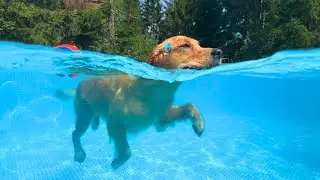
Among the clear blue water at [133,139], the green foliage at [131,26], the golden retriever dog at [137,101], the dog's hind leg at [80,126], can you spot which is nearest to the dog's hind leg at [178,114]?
the golden retriever dog at [137,101]

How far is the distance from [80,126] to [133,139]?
37.3 inches

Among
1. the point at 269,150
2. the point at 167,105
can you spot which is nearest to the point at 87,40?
the point at 269,150

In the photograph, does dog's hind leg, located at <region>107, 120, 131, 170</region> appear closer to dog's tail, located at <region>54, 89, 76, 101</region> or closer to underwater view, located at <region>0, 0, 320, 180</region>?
underwater view, located at <region>0, 0, 320, 180</region>

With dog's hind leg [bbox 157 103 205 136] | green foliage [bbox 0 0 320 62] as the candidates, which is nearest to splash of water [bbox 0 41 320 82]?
dog's hind leg [bbox 157 103 205 136]

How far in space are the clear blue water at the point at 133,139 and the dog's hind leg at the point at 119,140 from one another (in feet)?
2.15

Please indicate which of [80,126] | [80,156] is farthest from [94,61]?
[80,156]

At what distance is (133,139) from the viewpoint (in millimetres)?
8273

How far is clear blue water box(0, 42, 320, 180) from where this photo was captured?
7.91 metres

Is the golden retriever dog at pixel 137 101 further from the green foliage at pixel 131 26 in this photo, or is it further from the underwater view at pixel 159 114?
the green foliage at pixel 131 26

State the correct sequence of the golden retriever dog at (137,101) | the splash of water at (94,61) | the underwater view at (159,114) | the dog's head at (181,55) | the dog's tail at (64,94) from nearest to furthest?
1. the dog's head at (181,55)
2. the golden retriever dog at (137,101)
3. the underwater view at (159,114)
4. the splash of water at (94,61)
5. the dog's tail at (64,94)

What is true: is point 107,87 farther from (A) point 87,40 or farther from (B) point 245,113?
(A) point 87,40

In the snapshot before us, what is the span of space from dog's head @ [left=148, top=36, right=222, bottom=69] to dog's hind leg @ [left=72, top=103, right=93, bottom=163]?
4.29 feet

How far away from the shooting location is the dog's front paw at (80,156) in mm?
8000

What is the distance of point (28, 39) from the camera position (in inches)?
860
